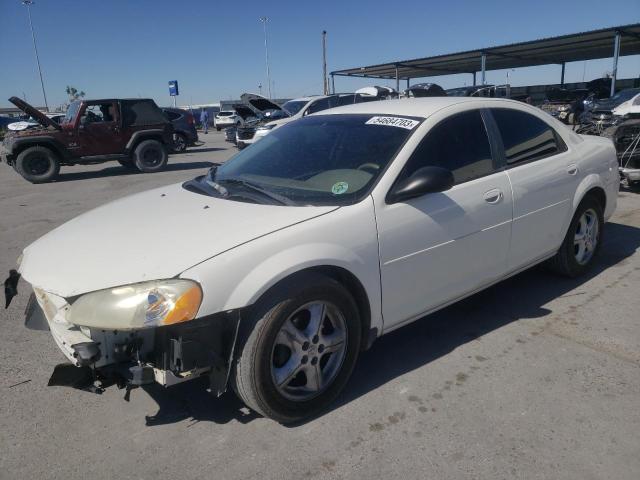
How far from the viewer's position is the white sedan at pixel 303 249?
7.16 ft

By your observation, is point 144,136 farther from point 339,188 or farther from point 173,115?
point 339,188

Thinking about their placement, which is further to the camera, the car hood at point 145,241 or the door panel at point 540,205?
the door panel at point 540,205

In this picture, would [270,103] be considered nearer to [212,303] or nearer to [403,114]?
[403,114]

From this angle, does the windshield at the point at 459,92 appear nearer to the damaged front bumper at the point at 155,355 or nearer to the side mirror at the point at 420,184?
the side mirror at the point at 420,184

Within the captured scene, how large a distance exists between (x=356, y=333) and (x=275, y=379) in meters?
0.50

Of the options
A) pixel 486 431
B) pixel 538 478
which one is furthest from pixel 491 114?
pixel 538 478

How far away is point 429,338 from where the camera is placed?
340 cm

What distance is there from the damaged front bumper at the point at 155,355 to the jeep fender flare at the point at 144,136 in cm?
1112

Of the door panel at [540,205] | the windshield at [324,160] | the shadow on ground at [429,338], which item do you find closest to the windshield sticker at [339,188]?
the windshield at [324,160]

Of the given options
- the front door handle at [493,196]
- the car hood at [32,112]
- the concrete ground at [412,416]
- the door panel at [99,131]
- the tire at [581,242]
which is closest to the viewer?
the concrete ground at [412,416]

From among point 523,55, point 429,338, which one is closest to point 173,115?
point 429,338

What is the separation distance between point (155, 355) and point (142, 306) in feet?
0.78

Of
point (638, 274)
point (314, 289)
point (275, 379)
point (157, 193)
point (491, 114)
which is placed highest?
point (491, 114)

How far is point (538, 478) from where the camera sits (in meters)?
2.11
